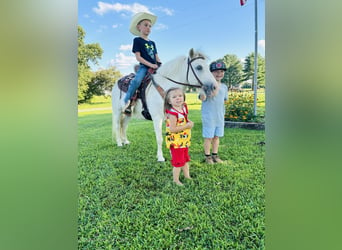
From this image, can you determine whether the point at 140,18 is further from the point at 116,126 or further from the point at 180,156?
the point at 180,156

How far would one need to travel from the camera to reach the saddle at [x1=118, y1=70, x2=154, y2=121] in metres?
1.75

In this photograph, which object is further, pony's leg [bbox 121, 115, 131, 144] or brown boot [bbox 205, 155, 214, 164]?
pony's leg [bbox 121, 115, 131, 144]

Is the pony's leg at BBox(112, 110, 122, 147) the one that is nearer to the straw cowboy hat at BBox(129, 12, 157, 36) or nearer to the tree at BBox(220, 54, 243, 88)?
the straw cowboy hat at BBox(129, 12, 157, 36)

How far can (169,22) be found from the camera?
1.68m

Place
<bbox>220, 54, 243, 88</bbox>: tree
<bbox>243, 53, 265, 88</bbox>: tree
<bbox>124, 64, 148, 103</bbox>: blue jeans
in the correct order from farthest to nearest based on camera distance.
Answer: <bbox>124, 64, 148, 103</bbox>: blue jeans
<bbox>220, 54, 243, 88</bbox>: tree
<bbox>243, 53, 265, 88</bbox>: tree

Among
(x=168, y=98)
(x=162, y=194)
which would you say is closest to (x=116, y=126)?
(x=168, y=98)

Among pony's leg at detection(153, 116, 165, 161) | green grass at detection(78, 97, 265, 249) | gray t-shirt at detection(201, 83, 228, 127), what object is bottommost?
green grass at detection(78, 97, 265, 249)

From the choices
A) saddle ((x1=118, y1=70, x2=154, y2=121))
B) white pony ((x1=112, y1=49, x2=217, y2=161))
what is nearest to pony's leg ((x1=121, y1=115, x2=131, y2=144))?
white pony ((x1=112, y1=49, x2=217, y2=161))

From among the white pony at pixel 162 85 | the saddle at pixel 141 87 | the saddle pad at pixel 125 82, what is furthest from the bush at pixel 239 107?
the saddle pad at pixel 125 82

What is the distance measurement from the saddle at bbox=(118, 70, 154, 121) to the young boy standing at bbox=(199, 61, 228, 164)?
39 centimetres

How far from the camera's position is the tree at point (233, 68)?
1618mm

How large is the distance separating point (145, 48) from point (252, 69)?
710 mm
